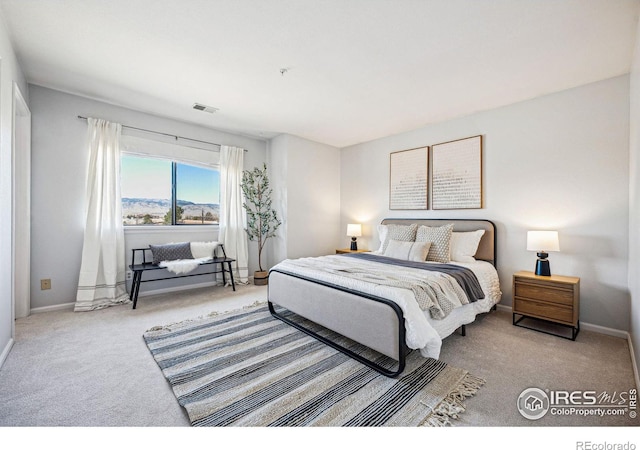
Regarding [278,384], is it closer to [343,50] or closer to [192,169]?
[343,50]

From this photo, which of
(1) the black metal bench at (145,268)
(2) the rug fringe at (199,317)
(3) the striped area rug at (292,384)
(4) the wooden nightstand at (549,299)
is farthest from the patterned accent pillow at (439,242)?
(1) the black metal bench at (145,268)

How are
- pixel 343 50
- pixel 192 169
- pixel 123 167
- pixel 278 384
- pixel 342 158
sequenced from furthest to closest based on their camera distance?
1. pixel 342 158
2. pixel 192 169
3. pixel 123 167
4. pixel 343 50
5. pixel 278 384

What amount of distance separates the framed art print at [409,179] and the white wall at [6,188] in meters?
4.52

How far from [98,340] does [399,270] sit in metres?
2.97

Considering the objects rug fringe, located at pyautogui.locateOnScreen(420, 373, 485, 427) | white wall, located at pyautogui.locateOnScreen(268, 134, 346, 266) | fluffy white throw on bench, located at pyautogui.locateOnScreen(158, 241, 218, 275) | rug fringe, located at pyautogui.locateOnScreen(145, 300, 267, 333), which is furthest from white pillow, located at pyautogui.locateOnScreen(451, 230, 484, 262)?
fluffy white throw on bench, located at pyautogui.locateOnScreen(158, 241, 218, 275)

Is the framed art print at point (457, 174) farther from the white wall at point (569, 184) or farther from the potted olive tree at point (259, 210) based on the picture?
the potted olive tree at point (259, 210)

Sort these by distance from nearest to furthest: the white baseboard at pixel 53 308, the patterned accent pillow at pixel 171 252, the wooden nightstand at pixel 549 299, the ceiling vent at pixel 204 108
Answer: the wooden nightstand at pixel 549 299 → the white baseboard at pixel 53 308 → the ceiling vent at pixel 204 108 → the patterned accent pillow at pixel 171 252

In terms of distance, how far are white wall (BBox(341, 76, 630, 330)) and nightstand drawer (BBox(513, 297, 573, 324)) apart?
54 cm

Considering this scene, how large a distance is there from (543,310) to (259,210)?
13.7 ft

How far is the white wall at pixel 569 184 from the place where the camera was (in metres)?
2.70

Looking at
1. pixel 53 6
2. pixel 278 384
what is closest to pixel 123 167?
pixel 53 6

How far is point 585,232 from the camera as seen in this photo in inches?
113

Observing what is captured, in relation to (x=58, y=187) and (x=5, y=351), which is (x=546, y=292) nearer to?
(x=5, y=351)

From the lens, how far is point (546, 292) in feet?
8.90
